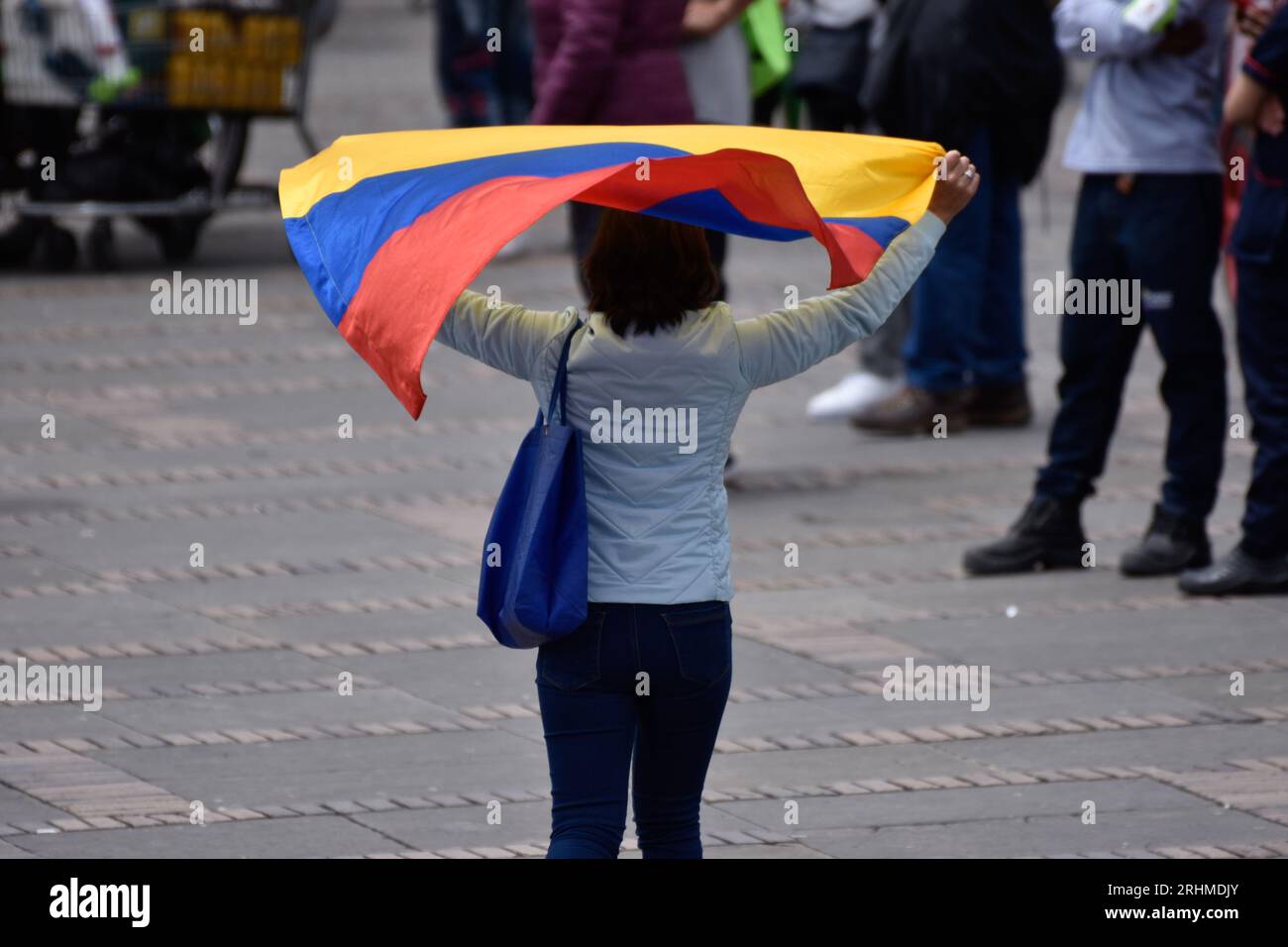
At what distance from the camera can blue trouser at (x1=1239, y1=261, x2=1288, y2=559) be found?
6934 mm

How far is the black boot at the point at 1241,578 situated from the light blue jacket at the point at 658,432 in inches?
132

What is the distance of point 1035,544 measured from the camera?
7.52 metres

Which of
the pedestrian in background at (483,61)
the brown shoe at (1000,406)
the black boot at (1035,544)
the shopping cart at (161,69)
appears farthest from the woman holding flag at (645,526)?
the pedestrian in background at (483,61)

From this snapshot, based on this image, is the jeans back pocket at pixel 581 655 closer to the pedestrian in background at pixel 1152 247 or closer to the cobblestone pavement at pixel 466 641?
the cobblestone pavement at pixel 466 641

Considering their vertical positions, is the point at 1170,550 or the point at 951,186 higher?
the point at 951,186

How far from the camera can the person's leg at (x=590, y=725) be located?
13.2ft

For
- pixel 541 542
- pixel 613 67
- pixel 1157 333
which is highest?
pixel 613 67

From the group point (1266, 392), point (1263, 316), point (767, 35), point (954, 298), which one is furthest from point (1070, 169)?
point (767, 35)

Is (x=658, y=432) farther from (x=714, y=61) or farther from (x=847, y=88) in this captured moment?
(x=847, y=88)

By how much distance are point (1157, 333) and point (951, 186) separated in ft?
9.56

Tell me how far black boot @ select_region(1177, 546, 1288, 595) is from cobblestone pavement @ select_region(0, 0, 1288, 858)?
0.08 meters

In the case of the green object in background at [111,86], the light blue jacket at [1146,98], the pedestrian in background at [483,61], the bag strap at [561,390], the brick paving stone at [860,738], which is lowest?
the brick paving stone at [860,738]
